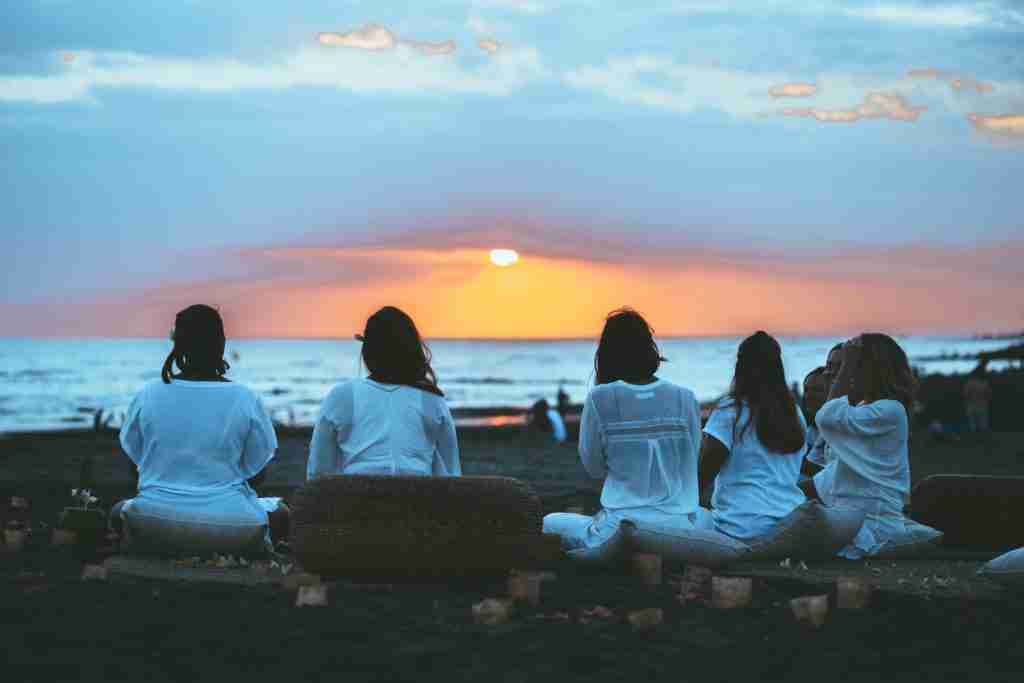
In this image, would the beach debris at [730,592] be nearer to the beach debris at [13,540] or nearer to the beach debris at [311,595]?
the beach debris at [311,595]

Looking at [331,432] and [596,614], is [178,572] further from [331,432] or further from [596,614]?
[596,614]

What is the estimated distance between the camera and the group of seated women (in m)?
7.99

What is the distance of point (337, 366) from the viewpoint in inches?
4614

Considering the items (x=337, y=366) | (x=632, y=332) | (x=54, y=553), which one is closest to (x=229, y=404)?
(x=54, y=553)

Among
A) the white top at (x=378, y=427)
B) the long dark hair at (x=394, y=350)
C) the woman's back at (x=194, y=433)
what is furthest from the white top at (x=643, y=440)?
the woman's back at (x=194, y=433)

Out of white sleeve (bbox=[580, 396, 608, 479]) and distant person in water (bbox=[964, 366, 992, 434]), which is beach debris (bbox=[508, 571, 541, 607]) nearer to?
white sleeve (bbox=[580, 396, 608, 479])

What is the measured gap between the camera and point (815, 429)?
10.7 meters

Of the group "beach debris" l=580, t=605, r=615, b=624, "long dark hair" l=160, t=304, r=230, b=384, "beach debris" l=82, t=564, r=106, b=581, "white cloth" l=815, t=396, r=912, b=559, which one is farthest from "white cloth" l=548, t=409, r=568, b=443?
"beach debris" l=580, t=605, r=615, b=624

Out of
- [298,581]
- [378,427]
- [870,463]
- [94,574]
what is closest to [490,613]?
[298,581]

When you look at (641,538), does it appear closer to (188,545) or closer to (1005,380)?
(188,545)

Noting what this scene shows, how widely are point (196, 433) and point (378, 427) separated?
124cm

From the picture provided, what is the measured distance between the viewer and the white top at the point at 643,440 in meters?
8.30

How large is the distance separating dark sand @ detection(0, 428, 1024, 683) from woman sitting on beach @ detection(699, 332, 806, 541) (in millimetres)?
629

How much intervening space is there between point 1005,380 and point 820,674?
4001 cm
